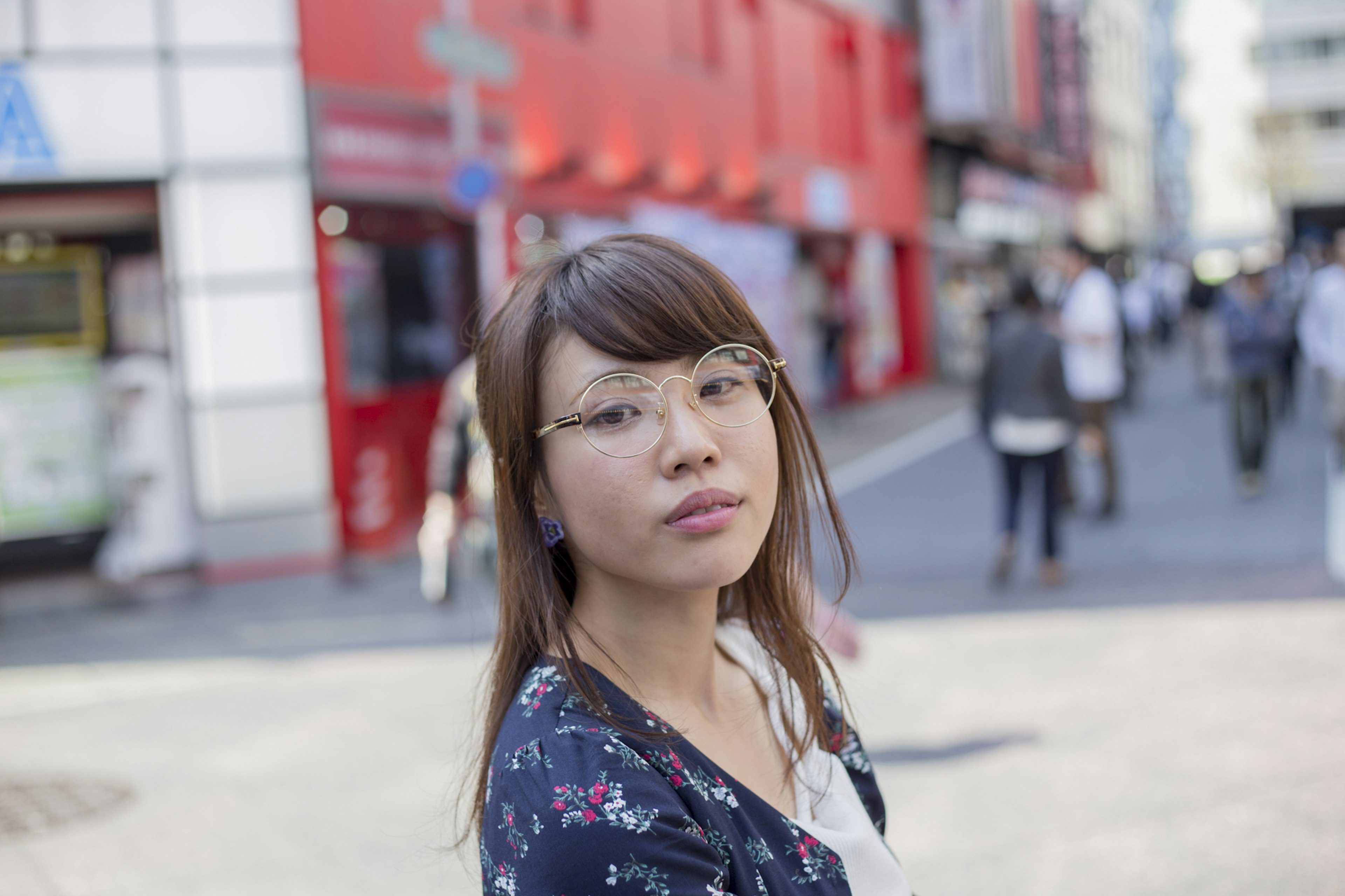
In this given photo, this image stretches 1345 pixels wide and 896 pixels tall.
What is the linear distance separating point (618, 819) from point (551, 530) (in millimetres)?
402

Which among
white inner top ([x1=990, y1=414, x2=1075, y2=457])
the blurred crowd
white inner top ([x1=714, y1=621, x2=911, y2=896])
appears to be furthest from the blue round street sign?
white inner top ([x1=714, y1=621, x2=911, y2=896])

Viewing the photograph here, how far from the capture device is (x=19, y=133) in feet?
33.7

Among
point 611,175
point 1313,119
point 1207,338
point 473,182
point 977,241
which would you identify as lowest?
point 1207,338

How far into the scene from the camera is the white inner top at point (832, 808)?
5.45 feet

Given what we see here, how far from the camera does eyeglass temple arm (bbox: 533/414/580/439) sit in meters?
1.54

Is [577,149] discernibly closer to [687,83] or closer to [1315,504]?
[687,83]

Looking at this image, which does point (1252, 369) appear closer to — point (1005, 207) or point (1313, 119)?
point (1005, 207)

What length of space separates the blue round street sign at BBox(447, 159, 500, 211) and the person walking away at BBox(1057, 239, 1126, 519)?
4.55 metres

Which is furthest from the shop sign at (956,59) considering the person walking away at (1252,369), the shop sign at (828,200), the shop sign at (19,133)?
the shop sign at (19,133)

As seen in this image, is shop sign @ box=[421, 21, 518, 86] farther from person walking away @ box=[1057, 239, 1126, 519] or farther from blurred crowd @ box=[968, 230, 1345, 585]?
person walking away @ box=[1057, 239, 1126, 519]

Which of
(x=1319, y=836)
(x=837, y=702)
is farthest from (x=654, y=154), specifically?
(x=837, y=702)

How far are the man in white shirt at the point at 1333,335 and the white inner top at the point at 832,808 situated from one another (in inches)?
398

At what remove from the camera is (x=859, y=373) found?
942 inches

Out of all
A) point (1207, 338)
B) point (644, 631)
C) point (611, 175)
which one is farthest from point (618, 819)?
point (1207, 338)
